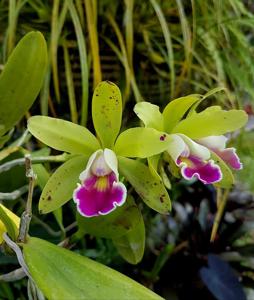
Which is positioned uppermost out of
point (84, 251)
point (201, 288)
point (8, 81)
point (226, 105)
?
point (8, 81)

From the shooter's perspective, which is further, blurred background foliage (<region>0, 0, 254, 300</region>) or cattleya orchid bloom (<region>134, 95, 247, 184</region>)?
blurred background foliage (<region>0, 0, 254, 300</region>)

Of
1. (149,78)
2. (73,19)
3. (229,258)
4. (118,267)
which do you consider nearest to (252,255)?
(229,258)

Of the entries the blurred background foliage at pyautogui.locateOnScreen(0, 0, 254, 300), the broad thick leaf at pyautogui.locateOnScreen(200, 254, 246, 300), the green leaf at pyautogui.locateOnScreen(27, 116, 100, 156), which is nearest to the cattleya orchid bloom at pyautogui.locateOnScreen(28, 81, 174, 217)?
the green leaf at pyautogui.locateOnScreen(27, 116, 100, 156)

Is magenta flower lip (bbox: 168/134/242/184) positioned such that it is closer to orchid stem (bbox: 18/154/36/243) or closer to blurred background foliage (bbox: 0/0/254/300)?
orchid stem (bbox: 18/154/36/243)

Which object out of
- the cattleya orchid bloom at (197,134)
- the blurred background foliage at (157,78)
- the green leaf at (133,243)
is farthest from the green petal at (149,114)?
the blurred background foliage at (157,78)

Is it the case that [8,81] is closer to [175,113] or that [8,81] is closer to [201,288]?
[175,113]

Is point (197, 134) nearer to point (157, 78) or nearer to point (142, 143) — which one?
point (142, 143)
